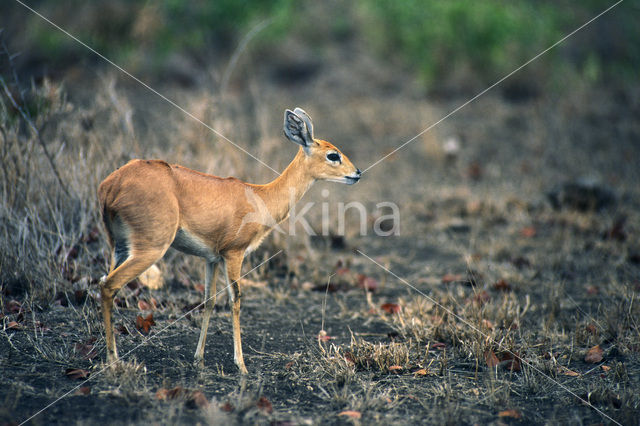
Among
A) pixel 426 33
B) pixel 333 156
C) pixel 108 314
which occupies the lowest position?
pixel 108 314

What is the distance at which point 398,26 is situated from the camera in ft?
54.3

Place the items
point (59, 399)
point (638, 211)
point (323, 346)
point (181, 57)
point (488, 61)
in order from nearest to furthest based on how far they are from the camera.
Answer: point (59, 399), point (323, 346), point (638, 211), point (488, 61), point (181, 57)

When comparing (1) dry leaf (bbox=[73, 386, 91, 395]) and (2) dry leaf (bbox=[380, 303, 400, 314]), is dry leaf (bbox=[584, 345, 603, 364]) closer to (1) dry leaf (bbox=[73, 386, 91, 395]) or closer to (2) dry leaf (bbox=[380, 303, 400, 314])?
(2) dry leaf (bbox=[380, 303, 400, 314])

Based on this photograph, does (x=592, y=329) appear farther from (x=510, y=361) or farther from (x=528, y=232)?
(x=528, y=232)

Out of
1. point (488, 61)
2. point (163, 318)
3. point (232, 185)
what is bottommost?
point (163, 318)

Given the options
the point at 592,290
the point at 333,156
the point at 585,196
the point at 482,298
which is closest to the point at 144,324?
the point at 333,156

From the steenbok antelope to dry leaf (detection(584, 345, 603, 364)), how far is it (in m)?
2.44

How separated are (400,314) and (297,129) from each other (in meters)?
2.04

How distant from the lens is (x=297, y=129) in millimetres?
4633

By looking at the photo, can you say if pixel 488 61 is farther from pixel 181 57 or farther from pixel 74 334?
pixel 74 334

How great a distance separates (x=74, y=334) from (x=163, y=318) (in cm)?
77

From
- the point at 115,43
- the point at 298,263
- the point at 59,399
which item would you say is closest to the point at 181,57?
the point at 115,43

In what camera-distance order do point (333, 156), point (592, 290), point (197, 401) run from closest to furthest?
point (197, 401) < point (333, 156) < point (592, 290)

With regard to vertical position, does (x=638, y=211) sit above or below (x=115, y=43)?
below
